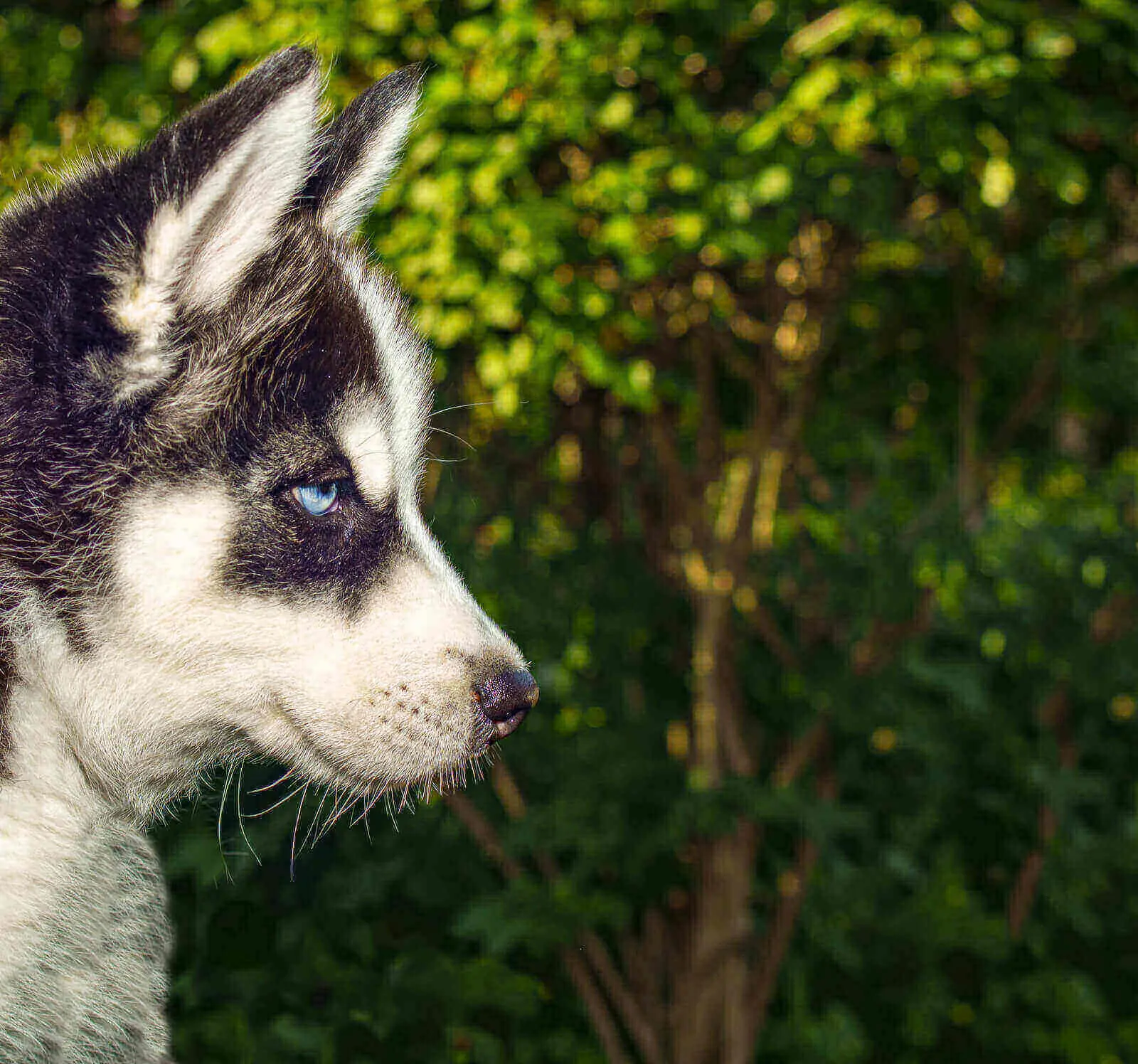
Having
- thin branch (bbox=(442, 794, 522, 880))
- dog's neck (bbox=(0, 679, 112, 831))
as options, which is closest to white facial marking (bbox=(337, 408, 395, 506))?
dog's neck (bbox=(0, 679, 112, 831))

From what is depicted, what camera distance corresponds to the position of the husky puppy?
1764 mm

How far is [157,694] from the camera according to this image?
1.85m

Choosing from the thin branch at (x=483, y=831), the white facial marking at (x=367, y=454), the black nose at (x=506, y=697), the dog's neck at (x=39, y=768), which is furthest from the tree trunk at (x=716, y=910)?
the dog's neck at (x=39, y=768)

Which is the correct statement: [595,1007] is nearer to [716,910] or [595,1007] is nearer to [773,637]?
[716,910]

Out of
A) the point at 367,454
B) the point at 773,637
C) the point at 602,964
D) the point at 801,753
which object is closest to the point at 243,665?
the point at 367,454

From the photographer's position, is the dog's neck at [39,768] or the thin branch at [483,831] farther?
the thin branch at [483,831]

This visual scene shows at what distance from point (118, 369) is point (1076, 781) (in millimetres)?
4156

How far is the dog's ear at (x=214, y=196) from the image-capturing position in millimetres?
1619

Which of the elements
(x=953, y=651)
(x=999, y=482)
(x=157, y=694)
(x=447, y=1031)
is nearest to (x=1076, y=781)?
(x=953, y=651)

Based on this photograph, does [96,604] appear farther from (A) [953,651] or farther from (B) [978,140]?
(A) [953,651]

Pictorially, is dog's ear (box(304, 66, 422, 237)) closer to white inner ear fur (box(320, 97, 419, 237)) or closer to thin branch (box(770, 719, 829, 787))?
white inner ear fur (box(320, 97, 419, 237))

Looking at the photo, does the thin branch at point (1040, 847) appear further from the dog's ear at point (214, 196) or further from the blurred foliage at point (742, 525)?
the dog's ear at point (214, 196)

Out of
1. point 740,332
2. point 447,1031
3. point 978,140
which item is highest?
point 978,140

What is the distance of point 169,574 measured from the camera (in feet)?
5.98
